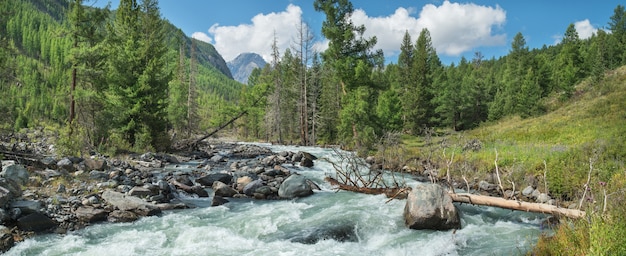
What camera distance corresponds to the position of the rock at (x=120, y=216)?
10305 millimetres

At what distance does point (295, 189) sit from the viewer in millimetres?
14398

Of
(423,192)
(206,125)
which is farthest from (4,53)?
(206,125)

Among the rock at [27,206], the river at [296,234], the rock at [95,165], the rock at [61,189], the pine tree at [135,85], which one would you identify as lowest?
the river at [296,234]

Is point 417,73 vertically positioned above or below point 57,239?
above

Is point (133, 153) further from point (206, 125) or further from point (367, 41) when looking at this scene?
point (206, 125)

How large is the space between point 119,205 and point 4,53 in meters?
12.2

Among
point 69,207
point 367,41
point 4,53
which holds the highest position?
point 367,41

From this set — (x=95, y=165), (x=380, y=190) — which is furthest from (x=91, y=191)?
(x=380, y=190)

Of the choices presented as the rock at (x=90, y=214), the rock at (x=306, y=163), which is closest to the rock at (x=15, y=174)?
the rock at (x=90, y=214)

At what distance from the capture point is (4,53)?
17219 mm

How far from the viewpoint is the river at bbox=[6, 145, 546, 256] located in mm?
8359

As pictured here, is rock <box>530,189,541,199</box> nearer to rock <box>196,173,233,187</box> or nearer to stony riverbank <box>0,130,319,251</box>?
stony riverbank <box>0,130,319,251</box>

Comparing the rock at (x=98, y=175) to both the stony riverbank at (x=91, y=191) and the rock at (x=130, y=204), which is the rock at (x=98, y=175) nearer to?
the stony riverbank at (x=91, y=191)

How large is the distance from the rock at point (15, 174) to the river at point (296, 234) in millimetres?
3542
